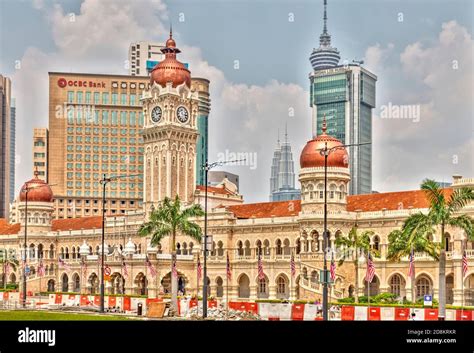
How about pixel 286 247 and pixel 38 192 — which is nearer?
pixel 286 247

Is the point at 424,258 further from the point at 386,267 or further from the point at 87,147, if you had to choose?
the point at 87,147

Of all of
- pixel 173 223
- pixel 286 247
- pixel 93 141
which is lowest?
pixel 286 247

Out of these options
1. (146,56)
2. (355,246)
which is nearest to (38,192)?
(355,246)

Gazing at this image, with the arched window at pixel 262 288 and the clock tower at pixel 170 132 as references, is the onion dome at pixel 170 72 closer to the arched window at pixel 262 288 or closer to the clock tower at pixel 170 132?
the clock tower at pixel 170 132

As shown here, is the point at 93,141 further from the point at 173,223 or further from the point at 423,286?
the point at 423,286

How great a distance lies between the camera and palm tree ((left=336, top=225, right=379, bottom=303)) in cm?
7719

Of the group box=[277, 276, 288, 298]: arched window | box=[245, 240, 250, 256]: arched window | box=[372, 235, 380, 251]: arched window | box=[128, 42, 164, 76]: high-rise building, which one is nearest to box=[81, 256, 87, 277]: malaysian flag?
box=[245, 240, 250, 256]: arched window

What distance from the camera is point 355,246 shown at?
3093 inches

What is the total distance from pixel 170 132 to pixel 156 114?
3.95 m

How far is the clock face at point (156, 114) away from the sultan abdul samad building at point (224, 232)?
13 cm

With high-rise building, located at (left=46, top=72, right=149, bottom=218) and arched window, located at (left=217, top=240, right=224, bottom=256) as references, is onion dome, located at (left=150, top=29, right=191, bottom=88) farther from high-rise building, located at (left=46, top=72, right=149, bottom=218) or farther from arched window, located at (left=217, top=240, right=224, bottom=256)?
high-rise building, located at (left=46, top=72, right=149, bottom=218)

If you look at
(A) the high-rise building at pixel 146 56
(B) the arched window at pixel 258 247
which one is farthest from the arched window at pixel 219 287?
(A) the high-rise building at pixel 146 56

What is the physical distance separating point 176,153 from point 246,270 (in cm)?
1960
